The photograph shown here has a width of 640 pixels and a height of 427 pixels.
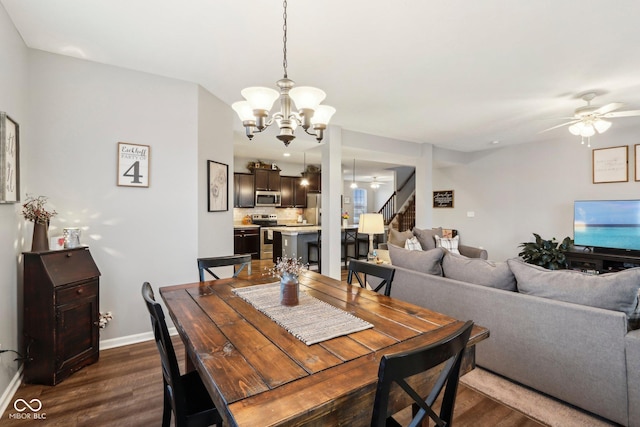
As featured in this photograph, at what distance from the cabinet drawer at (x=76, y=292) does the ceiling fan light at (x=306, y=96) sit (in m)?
2.18

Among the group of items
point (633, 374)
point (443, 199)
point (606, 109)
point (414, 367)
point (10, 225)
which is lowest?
point (633, 374)

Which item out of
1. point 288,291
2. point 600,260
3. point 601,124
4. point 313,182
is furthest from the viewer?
point 313,182

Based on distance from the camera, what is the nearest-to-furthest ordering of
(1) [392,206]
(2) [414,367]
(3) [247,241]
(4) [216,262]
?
(2) [414,367] → (4) [216,262] → (3) [247,241] → (1) [392,206]

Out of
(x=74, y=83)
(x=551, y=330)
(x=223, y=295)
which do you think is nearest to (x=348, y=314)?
(x=223, y=295)

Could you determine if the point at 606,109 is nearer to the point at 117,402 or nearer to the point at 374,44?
the point at 374,44

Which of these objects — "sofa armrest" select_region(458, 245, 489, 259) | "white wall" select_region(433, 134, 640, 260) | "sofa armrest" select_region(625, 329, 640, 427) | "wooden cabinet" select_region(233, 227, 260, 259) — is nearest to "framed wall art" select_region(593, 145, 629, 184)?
"white wall" select_region(433, 134, 640, 260)

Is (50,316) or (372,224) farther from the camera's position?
(372,224)

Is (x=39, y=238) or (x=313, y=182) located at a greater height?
(x=313, y=182)

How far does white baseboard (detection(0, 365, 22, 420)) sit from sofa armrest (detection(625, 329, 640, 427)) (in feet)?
12.3

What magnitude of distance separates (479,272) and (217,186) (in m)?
2.80

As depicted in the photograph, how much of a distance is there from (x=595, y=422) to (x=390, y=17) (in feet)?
9.49

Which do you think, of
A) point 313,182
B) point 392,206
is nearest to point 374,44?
point 313,182

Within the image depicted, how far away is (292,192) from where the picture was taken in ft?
27.3

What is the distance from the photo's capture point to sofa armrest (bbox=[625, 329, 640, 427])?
167 centimetres
